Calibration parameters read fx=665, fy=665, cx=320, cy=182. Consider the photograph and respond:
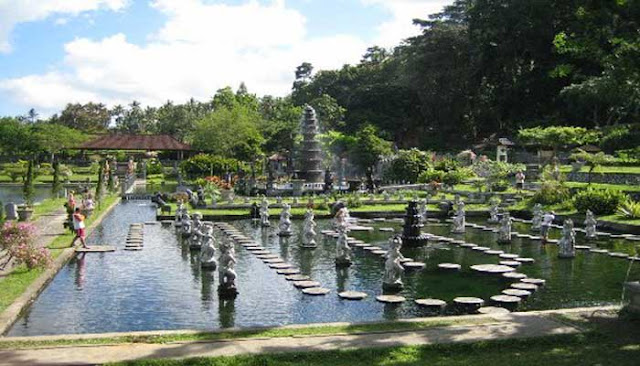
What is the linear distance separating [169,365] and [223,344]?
4.18ft

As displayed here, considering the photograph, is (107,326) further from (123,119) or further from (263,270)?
(123,119)

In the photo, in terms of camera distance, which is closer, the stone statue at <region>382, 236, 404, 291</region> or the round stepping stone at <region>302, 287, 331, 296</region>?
the round stepping stone at <region>302, 287, 331, 296</region>

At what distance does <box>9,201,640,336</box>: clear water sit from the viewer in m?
13.8

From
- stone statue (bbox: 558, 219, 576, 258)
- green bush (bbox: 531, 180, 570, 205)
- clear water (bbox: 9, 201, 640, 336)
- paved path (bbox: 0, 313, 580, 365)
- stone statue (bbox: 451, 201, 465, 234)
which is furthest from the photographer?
green bush (bbox: 531, 180, 570, 205)

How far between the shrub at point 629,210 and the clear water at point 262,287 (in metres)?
4.65

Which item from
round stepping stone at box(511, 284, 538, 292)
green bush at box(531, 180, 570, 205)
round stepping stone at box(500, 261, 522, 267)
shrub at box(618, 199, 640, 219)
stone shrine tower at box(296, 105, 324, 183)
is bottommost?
round stepping stone at box(511, 284, 538, 292)

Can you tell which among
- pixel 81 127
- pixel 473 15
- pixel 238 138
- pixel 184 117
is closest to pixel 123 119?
pixel 81 127

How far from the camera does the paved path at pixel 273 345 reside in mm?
9992

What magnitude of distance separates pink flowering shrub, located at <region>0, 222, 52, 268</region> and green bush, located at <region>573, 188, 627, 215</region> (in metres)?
24.2

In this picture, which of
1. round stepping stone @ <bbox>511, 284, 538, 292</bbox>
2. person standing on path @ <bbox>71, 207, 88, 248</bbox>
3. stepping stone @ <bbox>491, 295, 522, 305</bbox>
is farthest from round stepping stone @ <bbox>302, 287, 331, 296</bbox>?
person standing on path @ <bbox>71, 207, 88, 248</bbox>

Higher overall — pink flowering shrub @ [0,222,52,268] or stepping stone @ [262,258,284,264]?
pink flowering shrub @ [0,222,52,268]

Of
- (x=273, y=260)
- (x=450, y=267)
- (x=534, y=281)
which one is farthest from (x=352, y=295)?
(x=273, y=260)

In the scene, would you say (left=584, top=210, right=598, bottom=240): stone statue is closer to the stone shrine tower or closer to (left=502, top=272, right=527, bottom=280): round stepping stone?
(left=502, top=272, right=527, bottom=280): round stepping stone

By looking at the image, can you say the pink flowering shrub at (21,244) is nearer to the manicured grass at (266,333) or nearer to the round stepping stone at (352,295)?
the manicured grass at (266,333)
